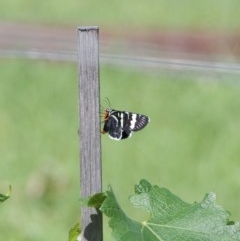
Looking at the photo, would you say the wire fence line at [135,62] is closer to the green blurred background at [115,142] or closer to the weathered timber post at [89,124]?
the green blurred background at [115,142]

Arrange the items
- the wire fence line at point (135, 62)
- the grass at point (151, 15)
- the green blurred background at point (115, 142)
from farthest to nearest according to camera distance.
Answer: the grass at point (151, 15) < the wire fence line at point (135, 62) < the green blurred background at point (115, 142)

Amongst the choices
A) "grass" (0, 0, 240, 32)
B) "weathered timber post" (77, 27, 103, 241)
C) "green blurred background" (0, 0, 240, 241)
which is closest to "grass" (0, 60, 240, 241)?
"green blurred background" (0, 0, 240, 241)

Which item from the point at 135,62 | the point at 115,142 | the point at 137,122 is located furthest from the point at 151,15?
the point at 137,122

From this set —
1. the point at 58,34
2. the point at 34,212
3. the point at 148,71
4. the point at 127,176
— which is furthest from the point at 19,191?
the point at 58,34

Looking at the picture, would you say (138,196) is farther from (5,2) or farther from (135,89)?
(5,2)

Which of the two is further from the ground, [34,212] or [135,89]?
[135,89]

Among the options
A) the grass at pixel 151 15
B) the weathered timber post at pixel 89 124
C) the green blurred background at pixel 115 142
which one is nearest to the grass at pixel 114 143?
the green blurred background at pixel 115 142

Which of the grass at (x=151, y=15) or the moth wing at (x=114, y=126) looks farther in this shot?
the grass at (x=151, y=15)
